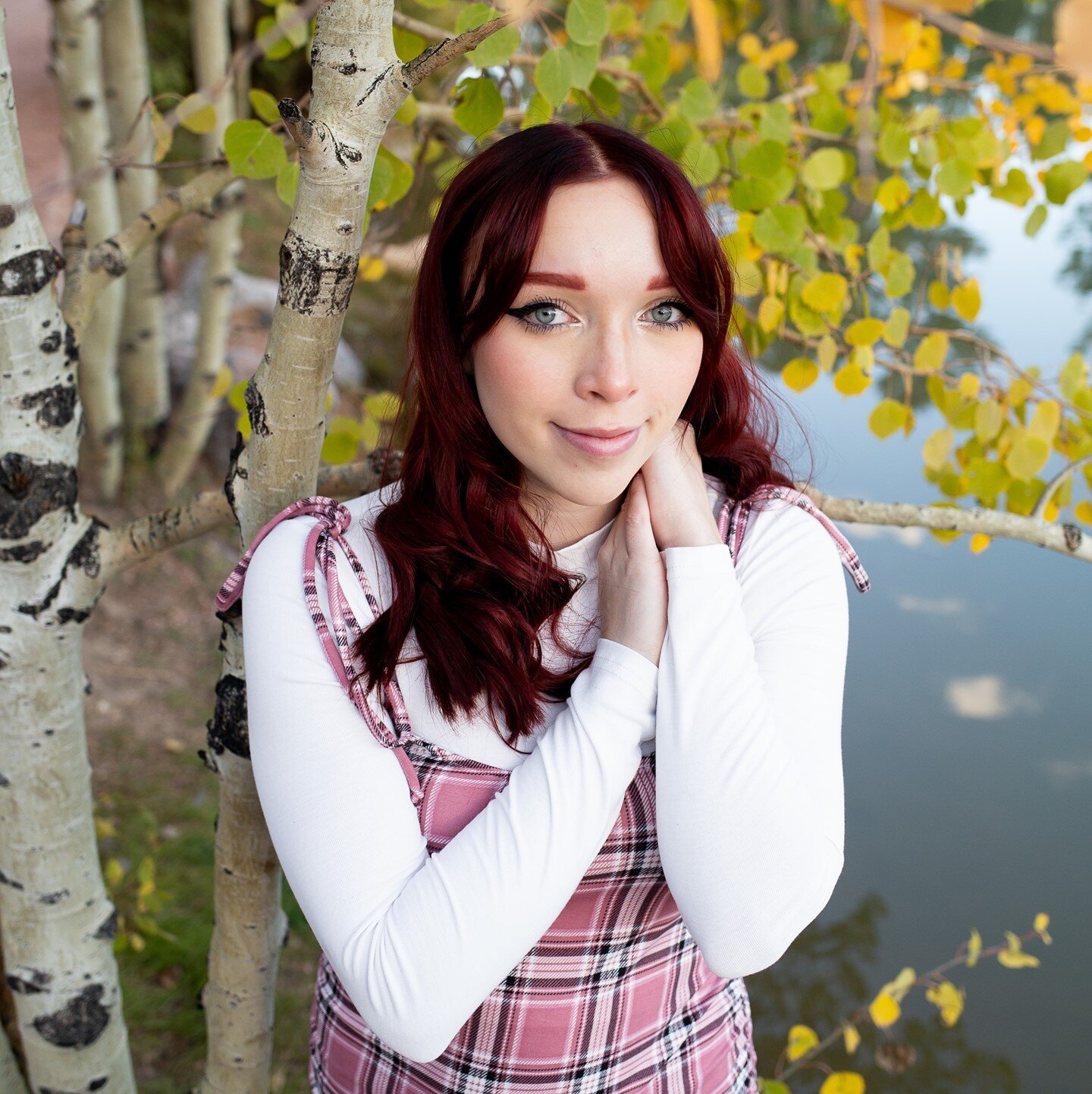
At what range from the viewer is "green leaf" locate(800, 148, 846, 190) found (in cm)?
171

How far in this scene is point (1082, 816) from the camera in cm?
326

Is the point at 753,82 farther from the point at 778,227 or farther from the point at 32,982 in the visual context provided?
the point at 32,982

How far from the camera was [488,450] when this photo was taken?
1.36 metres

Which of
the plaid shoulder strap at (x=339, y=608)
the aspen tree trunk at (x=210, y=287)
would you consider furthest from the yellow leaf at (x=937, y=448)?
the aspen tree trunk at (x=210, y=287)

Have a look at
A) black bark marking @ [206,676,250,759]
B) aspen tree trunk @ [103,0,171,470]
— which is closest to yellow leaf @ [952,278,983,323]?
black bark marking @ [206,676,250,759]

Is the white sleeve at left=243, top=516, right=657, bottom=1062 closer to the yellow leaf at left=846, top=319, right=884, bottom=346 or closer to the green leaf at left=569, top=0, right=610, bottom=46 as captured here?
the green leaf at left=569, top=0, right=610, bottom=46

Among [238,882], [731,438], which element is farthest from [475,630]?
[238,882]

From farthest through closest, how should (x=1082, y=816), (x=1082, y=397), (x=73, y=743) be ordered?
(x=1082, y=816)
(x=1082, y=397)
(x=73, y=743)

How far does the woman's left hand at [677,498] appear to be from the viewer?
1.21 meters

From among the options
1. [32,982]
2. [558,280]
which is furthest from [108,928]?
[558,280]

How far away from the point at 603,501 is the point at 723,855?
1.41 ft

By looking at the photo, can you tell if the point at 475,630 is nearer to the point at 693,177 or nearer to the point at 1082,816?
the point at 693,177

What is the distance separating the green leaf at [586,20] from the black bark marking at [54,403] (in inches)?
30.8

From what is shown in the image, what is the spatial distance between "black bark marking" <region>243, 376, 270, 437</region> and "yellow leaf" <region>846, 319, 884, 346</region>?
3.26 feet
